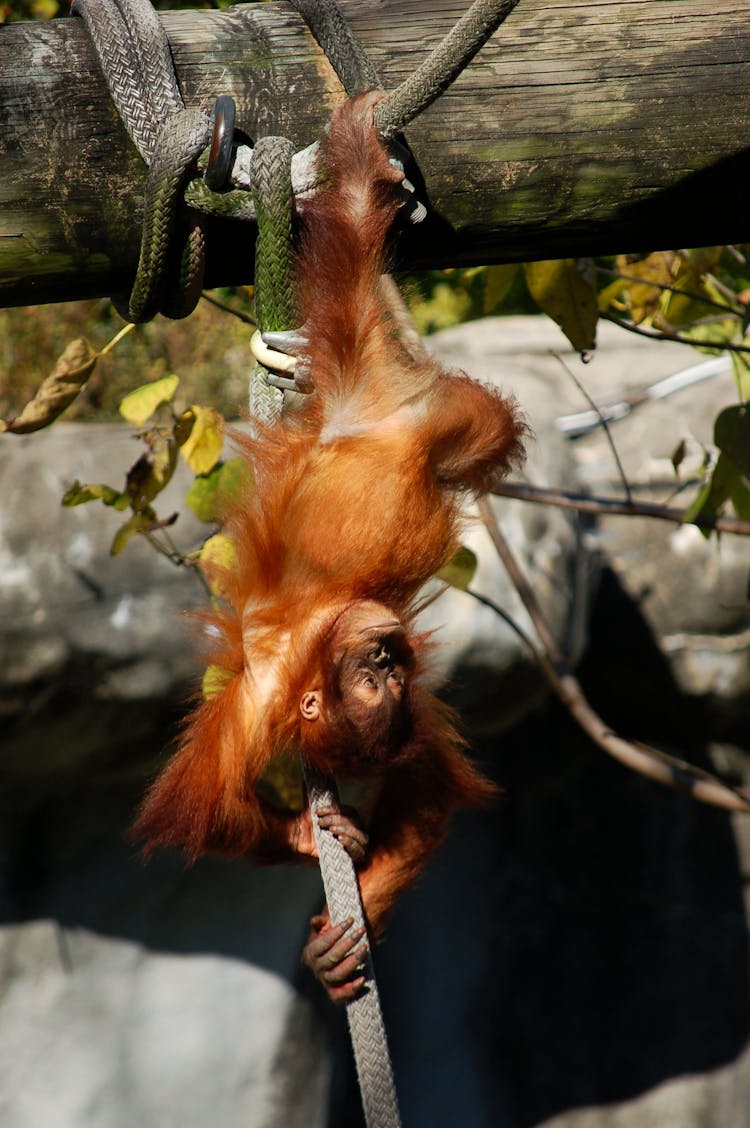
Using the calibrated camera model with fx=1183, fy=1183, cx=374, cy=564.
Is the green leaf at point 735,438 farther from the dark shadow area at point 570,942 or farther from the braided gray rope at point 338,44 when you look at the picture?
the dark shadow area at point 570,942

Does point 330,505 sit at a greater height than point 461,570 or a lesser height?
greater

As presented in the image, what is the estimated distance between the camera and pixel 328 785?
5.17ft

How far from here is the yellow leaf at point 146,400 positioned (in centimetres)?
209

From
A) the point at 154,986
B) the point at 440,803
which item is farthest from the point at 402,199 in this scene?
the point at 154,986

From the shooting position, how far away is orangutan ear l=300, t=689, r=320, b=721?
5.59 ft

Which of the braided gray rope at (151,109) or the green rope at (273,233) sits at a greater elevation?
the braided gray rope at (151,109)

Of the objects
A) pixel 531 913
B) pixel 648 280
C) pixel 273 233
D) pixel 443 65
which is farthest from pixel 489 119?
pixel 531 913

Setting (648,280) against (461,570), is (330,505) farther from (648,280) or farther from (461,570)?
(648,280)

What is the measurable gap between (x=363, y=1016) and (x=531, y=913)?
3.76 meters

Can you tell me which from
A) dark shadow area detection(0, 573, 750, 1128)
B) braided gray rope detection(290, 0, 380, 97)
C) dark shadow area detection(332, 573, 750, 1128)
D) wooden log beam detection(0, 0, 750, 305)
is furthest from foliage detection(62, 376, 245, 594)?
dark shadow area detection(332, 573, 750, 1128)

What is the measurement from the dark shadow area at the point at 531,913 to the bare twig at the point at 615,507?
69.7 inches

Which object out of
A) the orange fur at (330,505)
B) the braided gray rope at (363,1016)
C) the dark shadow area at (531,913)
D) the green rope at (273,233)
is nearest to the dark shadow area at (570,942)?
the dark shadow area at (531,913)

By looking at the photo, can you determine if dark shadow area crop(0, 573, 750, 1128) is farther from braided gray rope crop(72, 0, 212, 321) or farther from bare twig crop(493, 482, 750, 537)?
braided gray rope crop(72, 0, 212, 321)

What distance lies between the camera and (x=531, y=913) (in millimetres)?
5020
